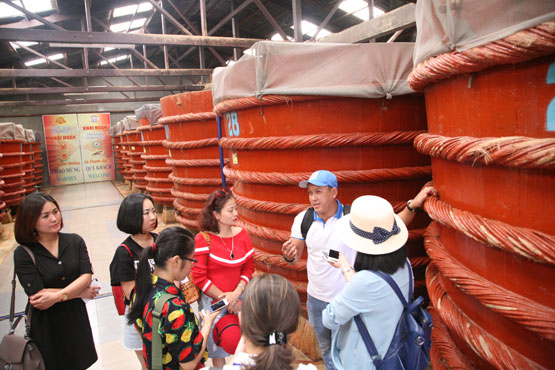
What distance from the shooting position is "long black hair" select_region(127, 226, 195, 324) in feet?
5.83

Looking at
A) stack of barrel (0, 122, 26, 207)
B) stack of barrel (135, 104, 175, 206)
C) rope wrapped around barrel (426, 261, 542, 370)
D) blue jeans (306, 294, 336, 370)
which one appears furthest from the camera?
stack of barrel (0, 122, 26, 207)

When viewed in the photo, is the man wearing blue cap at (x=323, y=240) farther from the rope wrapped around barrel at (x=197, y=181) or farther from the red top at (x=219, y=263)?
the rope wrapped around barrel at (x=197, y=181)

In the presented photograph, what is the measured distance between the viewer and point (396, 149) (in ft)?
9.77

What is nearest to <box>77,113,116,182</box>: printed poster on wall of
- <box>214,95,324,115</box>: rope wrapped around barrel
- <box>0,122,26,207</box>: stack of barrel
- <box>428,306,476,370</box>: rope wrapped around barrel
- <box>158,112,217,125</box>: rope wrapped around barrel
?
<box>0,122,26,207</box>: stack of barrel

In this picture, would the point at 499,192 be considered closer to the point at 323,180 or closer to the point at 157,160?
the point at 323,180

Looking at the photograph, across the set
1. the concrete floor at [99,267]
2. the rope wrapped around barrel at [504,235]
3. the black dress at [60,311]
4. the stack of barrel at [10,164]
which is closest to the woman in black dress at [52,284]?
the black dress at [60,311]

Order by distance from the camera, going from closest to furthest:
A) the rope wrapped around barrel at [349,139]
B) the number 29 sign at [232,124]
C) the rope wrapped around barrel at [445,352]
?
1. the rope wrapped around barrel at [445,352]
2. the rope wrapped around barrel at [349,139]
3. the number 29 sign at [232,124]

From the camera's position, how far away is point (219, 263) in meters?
2.49

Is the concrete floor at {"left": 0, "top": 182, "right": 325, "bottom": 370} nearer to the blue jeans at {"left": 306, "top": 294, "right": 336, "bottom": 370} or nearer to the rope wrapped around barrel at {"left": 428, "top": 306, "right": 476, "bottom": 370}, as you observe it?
the blue jeans at {"left": 306, "top": 294, "right": 336, "bottom": 370}

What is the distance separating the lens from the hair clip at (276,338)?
1.35 m

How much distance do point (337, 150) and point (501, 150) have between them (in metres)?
1.64

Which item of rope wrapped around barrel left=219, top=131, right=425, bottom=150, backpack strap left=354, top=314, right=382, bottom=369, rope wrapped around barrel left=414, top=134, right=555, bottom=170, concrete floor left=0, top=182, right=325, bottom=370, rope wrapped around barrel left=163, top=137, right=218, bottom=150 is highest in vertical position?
rope wrapped around barrel left=163, top=137, right=218, bottom=150

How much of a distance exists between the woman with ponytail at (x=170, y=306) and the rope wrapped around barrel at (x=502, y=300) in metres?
1.24

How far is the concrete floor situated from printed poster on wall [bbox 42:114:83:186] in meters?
6.68
